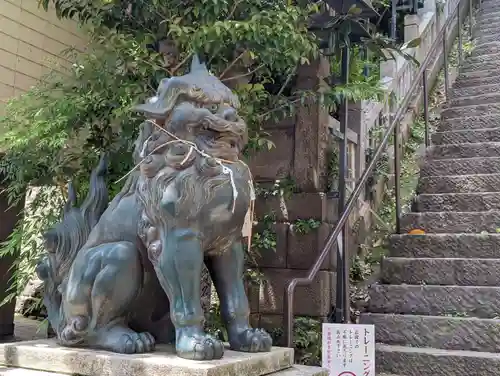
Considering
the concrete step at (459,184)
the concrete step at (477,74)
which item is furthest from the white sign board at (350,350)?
the concrete step at (477,74)

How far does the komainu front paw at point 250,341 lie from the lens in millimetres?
2156

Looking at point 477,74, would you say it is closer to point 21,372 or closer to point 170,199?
point 170,199

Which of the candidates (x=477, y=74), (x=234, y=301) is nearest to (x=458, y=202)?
(x=477, y=74)

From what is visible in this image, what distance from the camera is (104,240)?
225cm

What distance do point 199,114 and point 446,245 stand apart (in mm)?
3089

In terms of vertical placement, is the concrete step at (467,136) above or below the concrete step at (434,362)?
above

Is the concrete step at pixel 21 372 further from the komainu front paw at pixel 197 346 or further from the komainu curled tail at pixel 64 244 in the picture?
the komainu front paw at pixel 197 346

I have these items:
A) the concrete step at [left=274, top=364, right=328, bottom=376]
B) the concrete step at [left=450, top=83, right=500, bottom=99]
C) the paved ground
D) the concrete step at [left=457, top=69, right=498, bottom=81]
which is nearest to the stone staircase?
the concrete step at [left=450, top=83, right=500, bottom=99]

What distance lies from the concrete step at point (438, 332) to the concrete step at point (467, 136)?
2.70 meters

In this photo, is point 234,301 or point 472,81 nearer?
point 234,301

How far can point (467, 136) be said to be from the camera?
5.92m

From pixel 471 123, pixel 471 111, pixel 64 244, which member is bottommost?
pixel 64 244

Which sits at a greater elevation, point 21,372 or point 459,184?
point 459,184

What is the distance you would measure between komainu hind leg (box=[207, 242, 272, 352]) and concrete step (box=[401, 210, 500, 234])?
9.99 feet
